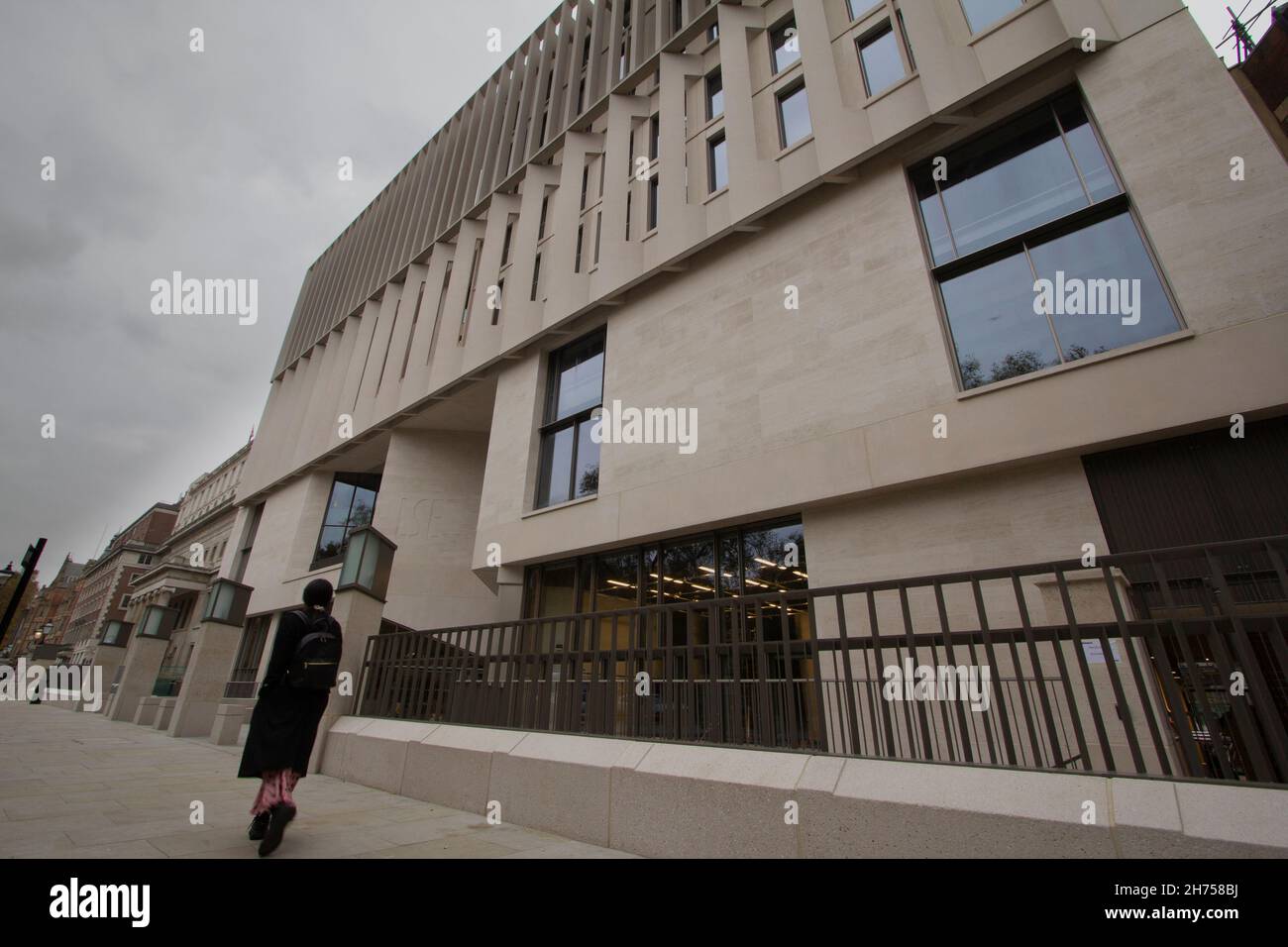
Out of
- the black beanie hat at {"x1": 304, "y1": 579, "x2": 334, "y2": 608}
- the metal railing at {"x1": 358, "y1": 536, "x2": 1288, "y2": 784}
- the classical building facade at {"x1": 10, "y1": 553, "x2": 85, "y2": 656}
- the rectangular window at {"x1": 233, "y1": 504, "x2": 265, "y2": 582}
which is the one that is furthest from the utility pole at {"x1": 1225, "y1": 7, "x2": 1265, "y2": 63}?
the classical building facade at {"x1": 10, "y1": 553, "x2": 85, "y2": 656}

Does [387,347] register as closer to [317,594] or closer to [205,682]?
[205,682]

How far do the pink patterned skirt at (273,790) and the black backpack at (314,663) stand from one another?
1.99ft

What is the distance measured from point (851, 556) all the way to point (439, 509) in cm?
1487

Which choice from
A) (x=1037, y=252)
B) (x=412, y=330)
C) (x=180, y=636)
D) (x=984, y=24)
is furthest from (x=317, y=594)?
(x=180, y=636)

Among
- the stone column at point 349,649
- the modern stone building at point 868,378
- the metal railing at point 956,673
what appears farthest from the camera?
the stone column at point 349,649

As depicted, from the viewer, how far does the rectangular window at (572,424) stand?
1277 cm

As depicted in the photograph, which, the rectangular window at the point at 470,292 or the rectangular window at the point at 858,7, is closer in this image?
the rectangular window at the point at 858,7

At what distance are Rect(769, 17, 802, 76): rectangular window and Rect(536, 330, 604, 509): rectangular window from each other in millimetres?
7357

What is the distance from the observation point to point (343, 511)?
22891 mm

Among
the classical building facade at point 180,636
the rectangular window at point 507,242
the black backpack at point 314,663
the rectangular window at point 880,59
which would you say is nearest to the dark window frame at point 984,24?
the rectangular window at point 880,59

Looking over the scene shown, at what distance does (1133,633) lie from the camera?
345 centimetres

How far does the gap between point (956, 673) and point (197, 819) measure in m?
6.10

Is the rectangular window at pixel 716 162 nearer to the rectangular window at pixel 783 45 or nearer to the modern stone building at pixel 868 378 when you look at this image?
the modern stone building at pixel 868 378

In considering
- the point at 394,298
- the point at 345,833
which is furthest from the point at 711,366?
the point at 394,298
